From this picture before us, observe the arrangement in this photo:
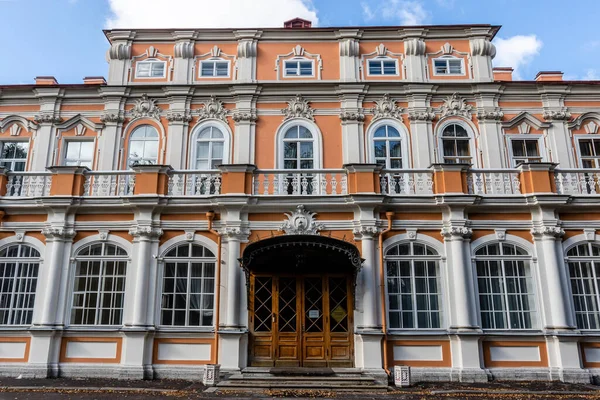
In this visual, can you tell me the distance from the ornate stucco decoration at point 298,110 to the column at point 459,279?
6009 millimetres

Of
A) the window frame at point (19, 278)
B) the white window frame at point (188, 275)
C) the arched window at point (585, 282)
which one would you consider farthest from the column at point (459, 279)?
the window frame at point (19, 278)

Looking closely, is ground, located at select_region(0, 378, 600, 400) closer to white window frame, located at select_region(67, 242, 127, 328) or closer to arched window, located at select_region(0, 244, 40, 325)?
white window frame, located at select_region(67, 242, 127, 328)

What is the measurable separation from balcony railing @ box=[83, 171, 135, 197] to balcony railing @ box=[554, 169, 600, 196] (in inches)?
479

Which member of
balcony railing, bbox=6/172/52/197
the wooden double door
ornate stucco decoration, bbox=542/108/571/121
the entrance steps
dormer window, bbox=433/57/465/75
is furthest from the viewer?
dormer window, bbox=433/57/465/75

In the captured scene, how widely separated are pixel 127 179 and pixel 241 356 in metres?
6.02

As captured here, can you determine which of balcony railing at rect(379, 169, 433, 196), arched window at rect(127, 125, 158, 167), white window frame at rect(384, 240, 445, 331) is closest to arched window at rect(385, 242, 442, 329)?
white window frame at rect(384, 240, 445, 331)

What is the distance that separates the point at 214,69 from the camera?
16.9 meters

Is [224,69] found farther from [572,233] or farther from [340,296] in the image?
[572,233]

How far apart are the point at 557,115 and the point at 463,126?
3188 mm

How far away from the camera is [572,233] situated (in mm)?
13312

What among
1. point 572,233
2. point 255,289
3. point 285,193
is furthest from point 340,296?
point 572,233

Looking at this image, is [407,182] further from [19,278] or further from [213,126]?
[19,278]

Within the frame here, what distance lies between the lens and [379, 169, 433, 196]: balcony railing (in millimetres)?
13523

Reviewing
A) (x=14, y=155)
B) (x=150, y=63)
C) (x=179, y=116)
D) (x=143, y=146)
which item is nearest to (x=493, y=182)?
(x=179, y=116)
